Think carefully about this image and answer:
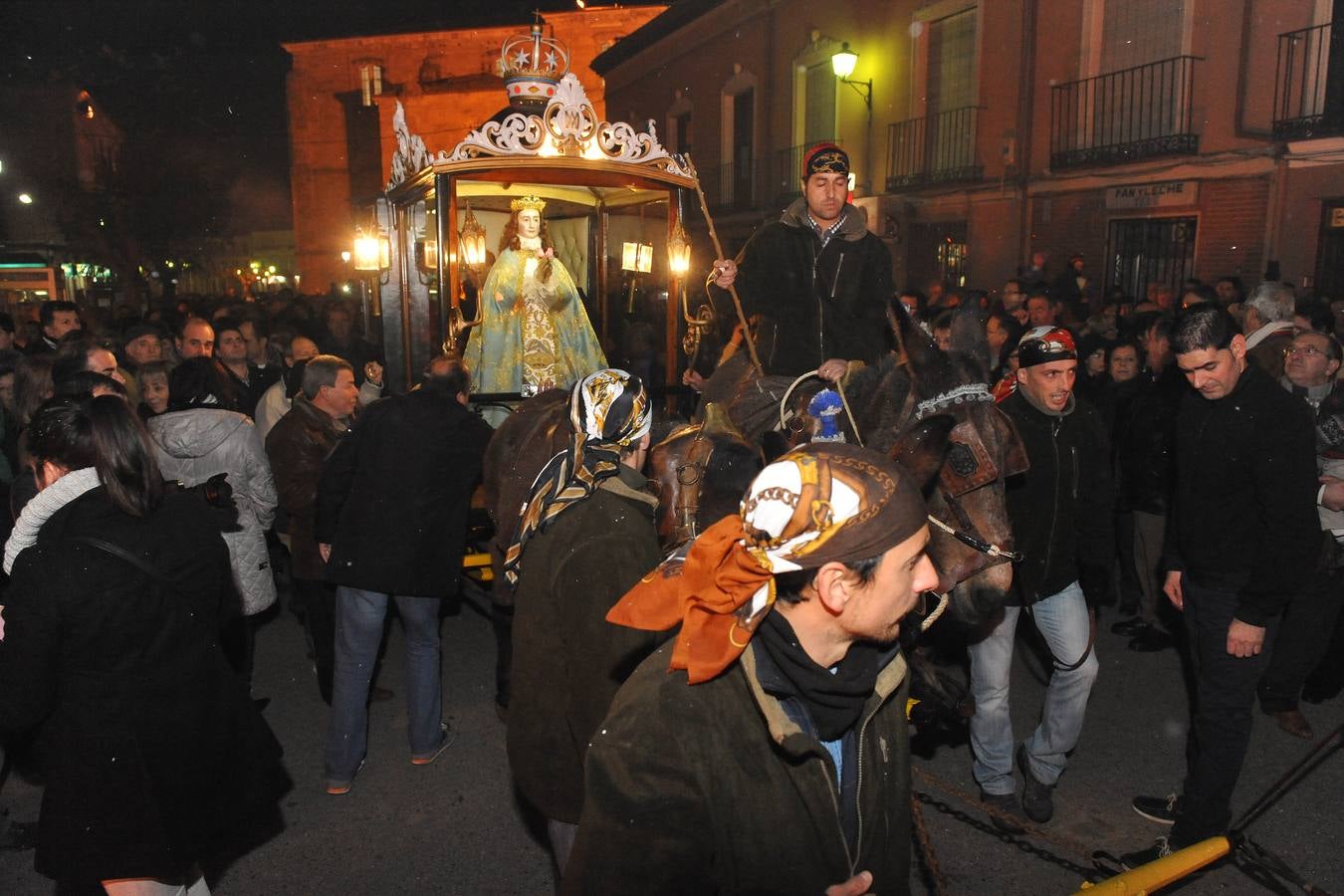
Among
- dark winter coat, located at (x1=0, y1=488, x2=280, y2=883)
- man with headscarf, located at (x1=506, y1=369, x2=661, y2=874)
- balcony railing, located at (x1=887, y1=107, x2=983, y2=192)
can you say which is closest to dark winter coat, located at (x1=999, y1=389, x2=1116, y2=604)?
man with headscarf, located at (x1=506, y1=369, x2=661, y2=874)

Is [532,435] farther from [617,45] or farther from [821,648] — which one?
[617,45]

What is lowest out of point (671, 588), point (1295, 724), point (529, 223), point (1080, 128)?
point (1295, 724)

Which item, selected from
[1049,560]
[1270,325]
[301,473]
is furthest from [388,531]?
[1270,325]

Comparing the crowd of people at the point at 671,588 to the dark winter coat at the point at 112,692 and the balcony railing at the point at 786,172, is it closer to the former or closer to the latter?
the dark winter coat at the point at 112,692

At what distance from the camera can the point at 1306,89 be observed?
40.9 feet

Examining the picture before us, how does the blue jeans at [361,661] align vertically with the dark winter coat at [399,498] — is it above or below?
below

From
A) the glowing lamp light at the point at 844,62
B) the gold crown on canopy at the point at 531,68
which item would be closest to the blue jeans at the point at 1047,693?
the gold crown on canopy at the point at 531,68

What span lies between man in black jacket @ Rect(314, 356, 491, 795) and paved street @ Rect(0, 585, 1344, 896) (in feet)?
1.34

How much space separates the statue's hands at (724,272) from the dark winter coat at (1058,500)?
4.39ft

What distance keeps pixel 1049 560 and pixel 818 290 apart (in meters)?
1.62

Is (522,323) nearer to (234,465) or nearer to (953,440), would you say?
(234,465)

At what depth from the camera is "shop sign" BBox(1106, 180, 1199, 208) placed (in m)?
13.4

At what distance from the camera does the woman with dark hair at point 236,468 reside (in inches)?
Result: 207

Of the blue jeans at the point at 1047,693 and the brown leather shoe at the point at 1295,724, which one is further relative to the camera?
the brown leather shoe at the point at 1295,724
